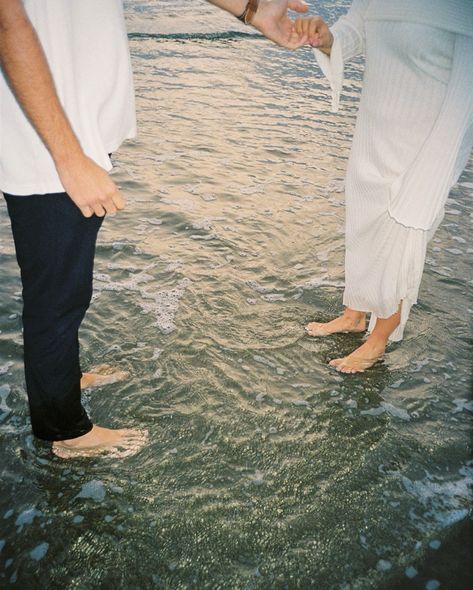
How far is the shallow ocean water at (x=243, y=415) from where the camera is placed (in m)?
1.78

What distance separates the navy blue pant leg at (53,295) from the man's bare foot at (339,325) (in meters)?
1.40

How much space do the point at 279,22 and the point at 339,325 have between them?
1593 millimetres

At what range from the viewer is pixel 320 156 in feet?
16.6

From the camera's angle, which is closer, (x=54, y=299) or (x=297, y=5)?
(x=54, y=299)

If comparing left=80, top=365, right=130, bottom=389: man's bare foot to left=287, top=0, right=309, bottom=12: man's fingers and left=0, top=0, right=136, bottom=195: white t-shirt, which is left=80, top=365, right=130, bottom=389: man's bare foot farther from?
left=287, top=0, right=309, bottom=12: man's fingers

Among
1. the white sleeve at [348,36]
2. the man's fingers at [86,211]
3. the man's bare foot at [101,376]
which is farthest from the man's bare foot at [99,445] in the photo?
the white sleeve at [348,36]

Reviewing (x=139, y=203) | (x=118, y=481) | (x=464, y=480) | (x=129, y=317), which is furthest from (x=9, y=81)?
(x=139, y=203)

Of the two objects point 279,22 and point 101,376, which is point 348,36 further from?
point 101,376

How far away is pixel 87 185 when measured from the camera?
54.8 inches

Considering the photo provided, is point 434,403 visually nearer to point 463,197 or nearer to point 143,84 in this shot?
point 463,197

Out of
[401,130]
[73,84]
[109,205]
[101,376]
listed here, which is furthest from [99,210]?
[401,130]

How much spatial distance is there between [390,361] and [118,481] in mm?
1524

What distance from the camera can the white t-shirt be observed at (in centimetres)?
135

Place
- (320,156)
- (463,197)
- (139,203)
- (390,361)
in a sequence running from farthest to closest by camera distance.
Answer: (320,156), (463,197), (139,203), (390,361)
